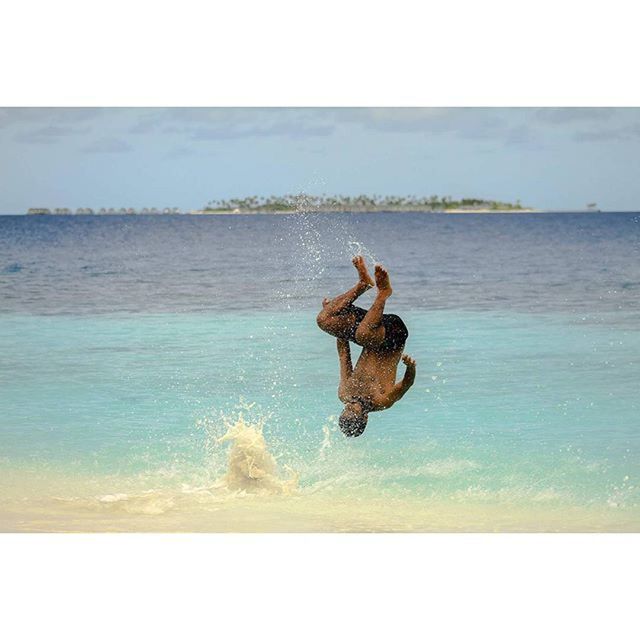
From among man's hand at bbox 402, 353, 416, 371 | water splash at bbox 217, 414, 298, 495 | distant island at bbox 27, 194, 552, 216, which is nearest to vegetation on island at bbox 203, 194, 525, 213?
distant island at bbox 27, 194, 552, 216

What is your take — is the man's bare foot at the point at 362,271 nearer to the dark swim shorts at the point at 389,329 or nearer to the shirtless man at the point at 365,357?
the shirtless man at the point at 365,357

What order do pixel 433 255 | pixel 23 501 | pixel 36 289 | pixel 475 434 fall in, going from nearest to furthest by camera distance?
pixel 23 501, pixel 475 434, pixel 36 289, pixel 433 255

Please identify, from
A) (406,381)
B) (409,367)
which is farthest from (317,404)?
(409,367)

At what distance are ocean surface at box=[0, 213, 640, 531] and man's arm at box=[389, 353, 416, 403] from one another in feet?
3.05

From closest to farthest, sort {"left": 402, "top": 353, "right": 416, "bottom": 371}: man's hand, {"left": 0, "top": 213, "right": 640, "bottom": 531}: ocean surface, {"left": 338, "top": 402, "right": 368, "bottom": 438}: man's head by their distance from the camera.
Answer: {"left": 402, "top": 353, "right": 416, "bottom": 371}: man's hand → {"left": 338, "top": 402, "right": 368, "bottom": 438}: man's head → {"left": 0, "top": 213, "right": 640, "bottom": 531}: ocean surface

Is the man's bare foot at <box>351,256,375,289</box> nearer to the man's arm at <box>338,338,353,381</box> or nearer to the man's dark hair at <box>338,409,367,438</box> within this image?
the man's arm at <box>338,338,353,381</box>

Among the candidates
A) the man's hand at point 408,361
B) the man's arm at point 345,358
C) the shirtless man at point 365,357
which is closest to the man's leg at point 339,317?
the shirtless man at point 365,357

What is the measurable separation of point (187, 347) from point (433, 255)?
2295mm

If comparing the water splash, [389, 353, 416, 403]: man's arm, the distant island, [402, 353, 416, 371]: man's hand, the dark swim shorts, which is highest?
the distant island

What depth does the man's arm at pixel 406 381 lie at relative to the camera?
6.36m

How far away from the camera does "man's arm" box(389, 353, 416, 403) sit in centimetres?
636
